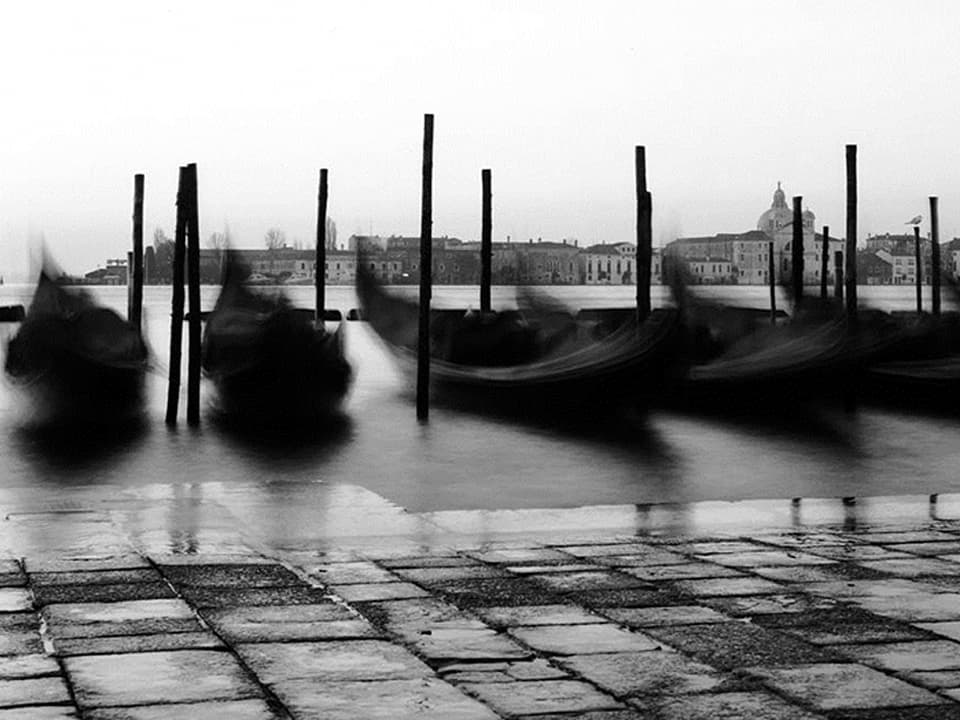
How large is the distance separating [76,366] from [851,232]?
677 cm

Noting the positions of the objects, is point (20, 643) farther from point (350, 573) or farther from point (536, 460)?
point (536, 460)

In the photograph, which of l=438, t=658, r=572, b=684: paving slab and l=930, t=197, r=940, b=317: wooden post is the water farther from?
l=930, t=197, r=940, b=317: wooden post

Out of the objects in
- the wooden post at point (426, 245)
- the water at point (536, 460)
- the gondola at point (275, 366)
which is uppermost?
the wooden post at point (426, 245)

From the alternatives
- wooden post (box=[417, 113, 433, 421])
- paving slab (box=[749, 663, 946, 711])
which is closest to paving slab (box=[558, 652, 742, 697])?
paving slab (box=[749, 663, 946, 711])

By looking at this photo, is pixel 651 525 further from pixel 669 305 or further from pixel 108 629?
pixel 669 305

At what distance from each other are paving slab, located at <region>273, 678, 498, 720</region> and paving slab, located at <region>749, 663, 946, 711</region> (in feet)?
2.21

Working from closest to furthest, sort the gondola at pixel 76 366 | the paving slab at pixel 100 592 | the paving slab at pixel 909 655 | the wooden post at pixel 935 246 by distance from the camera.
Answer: the paving slab at pixel 909 655 → the paving slab at pixel 100 592 → the gondola at pixel 76 366 → the wooden post at pixel 935 246

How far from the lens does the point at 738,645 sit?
12.5 feet

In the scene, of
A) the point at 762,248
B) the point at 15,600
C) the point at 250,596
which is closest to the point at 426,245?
the point at 250,596

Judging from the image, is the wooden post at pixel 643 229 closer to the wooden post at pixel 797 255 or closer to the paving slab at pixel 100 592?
the wooden post at pixel 797 255

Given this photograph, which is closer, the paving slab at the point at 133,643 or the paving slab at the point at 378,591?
the paving slab at the point at 133,643

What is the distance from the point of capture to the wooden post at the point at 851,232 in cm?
1381

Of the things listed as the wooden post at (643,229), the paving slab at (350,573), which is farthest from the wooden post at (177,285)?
the paving slab at (350,573)

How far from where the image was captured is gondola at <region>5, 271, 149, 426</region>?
1325 centimetres
